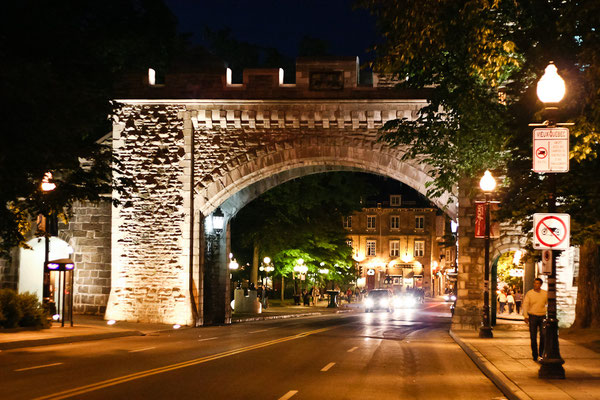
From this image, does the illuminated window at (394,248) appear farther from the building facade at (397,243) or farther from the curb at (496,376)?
the curb at (496,376)

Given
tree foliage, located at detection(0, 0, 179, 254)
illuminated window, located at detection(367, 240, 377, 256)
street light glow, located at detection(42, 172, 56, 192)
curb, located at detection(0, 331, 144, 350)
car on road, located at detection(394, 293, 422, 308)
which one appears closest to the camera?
tree foliage, located at detection(0, 0, 179, 254)

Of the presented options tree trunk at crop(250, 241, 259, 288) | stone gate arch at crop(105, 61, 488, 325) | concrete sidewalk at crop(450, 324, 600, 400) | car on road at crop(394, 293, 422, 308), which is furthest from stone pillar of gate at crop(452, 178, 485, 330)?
car on road at crop(394, 293, 422, 308)

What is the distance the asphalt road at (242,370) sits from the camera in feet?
36.9

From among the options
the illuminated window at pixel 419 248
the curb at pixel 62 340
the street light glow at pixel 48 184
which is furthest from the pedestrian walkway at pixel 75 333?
the illuminated window at pixel 419 248

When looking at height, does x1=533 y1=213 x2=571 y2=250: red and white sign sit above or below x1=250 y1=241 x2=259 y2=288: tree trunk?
above

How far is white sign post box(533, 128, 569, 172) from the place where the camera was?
13289 millimetres

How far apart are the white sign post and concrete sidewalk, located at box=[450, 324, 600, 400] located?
3546 mm

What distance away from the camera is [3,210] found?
1998 centimetres

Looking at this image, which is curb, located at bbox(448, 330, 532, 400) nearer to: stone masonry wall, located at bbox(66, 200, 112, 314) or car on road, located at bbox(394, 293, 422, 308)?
stone masonry wall, located at bbox(66, 200, 112, 314)

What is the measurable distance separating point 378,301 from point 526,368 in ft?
124

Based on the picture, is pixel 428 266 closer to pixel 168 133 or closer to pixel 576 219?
pixel 168 133

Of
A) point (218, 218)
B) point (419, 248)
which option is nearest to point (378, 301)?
point (218, 218)

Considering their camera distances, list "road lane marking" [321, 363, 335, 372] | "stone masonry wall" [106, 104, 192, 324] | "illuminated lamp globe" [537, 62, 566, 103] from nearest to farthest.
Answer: "illuminated lamp globe" [537, 62, 566, 103]
"road lane marking" [321, 363, 335, 372]
"stone masonry wall" [106, 104, 192, 324]

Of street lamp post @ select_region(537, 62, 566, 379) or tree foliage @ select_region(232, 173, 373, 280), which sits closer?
street lamp post @ select_region(537, 62, 566, 379)
